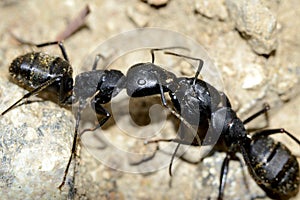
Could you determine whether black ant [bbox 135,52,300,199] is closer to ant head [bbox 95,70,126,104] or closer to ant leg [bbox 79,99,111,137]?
ant head [bbox 95,70,126,104]

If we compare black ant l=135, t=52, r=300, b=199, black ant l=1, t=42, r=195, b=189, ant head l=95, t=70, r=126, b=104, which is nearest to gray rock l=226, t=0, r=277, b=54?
black ant l=135, t=52, r=300, b=199

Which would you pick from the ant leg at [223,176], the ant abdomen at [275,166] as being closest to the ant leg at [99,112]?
the ant leg at [223,176]

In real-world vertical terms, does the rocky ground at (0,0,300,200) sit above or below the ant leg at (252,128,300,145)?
above

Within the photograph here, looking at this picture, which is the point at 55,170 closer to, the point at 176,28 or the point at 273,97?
the point at 176,28

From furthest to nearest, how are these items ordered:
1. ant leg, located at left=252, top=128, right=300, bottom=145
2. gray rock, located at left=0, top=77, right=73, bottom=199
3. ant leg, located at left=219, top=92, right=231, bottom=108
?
ant leg, located at left=219, top=92, right=231, bottom=108 < ant leg, located at left=252, top=128, right=300, bottom=145 < gray rock, located at left=0, top=77, right=73, bottom=199

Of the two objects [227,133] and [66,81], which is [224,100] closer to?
[227,133]

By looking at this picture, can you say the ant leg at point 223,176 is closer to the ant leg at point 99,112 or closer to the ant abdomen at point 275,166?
the ant abdomen at point 275,166

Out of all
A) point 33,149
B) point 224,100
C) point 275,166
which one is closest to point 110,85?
point 33,149

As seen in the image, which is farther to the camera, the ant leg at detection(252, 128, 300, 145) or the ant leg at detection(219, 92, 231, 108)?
the ant leg at detection(219, 92, 231, 108)
